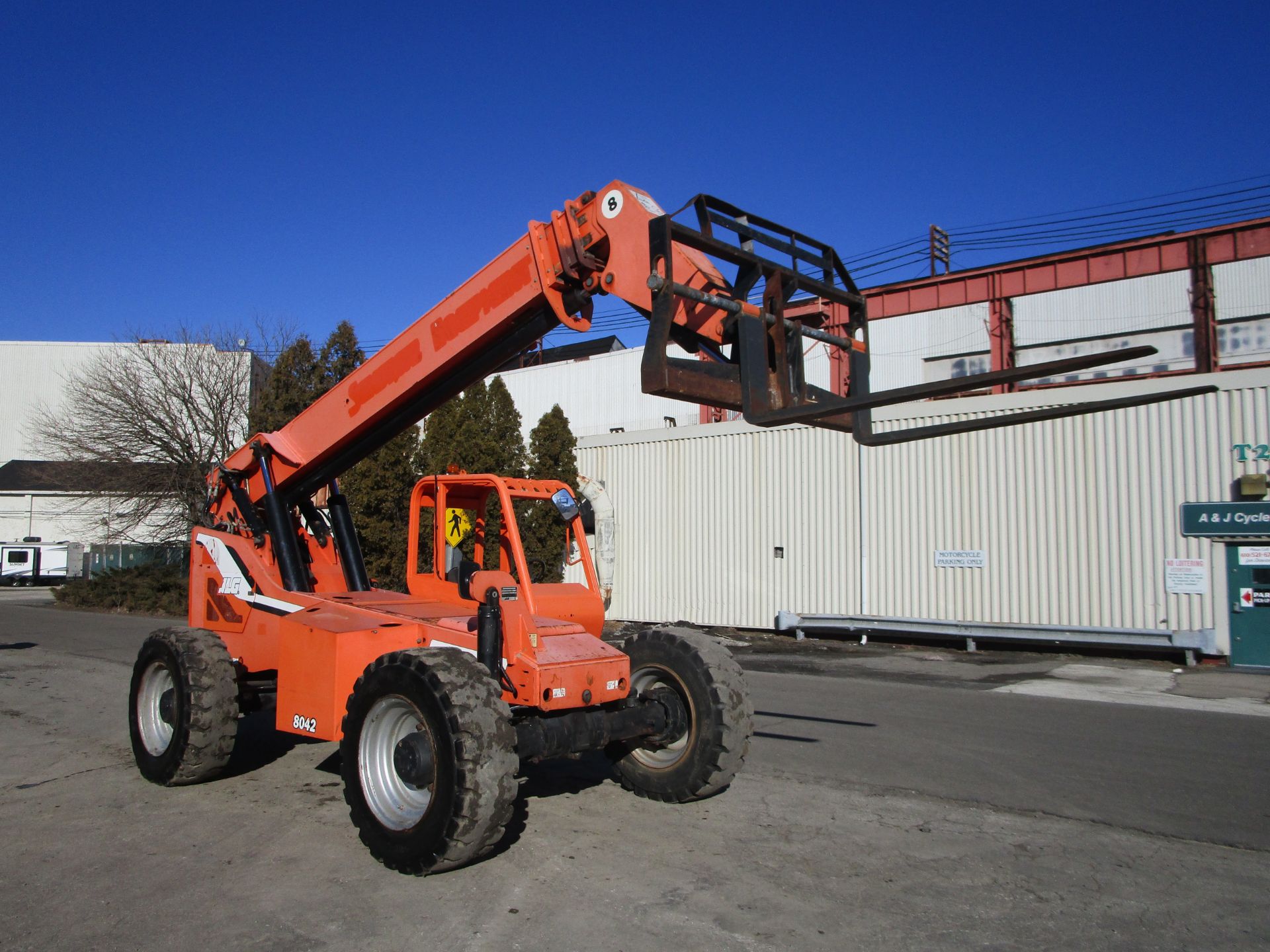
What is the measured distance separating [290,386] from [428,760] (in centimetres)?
2134

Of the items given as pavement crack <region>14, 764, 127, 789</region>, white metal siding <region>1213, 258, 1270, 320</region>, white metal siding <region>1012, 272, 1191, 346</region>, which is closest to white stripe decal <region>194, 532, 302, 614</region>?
pavement crack <region>14, 764, 127, 789</region>

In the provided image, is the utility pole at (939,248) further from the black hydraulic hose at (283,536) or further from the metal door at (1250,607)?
the black hydraulic hose at (283,536)

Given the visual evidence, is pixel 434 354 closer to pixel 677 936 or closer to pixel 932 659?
pixel 677 936

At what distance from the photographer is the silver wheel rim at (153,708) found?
7.49m

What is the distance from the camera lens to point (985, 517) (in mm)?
18250

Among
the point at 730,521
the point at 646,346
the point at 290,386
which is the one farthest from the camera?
the point at 290,386

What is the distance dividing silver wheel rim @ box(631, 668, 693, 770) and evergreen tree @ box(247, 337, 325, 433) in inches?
771

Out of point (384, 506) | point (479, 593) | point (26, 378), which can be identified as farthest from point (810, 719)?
point (26, 378)

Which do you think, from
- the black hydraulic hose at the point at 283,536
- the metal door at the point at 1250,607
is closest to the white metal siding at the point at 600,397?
the metal door at the point at 1250,607

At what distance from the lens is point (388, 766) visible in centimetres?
563

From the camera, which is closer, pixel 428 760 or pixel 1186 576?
pixel 428 760

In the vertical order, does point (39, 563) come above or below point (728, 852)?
above

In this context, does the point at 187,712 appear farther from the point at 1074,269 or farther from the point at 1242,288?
the point at 1242,288

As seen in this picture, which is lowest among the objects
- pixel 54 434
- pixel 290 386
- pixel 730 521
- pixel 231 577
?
pixel 231 577
